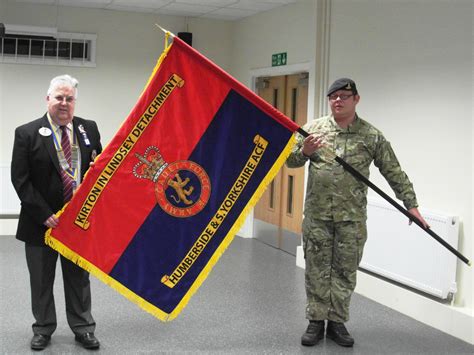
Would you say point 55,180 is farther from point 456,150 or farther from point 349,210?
point 456,150

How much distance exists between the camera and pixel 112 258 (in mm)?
3584

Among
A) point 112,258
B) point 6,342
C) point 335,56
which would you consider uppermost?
point 335,56

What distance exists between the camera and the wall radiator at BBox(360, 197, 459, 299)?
4574 millimetres

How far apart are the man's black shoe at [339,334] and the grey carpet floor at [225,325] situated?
0.04 meters

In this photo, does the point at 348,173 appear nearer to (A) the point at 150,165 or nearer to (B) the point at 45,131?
(A) the point at 150,165

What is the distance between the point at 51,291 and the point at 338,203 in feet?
5.47

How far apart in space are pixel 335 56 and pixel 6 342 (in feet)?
12.0

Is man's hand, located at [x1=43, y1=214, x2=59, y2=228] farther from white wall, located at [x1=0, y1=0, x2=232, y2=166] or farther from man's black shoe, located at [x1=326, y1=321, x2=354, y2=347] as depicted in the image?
white wall, located at [x1=0, y1=0, x2=232, y2=166]

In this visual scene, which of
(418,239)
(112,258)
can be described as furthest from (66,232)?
(418,239)

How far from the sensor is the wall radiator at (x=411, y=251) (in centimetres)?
457

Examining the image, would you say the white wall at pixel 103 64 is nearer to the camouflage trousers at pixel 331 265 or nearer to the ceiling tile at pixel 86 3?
the ceiling tile at pixel 86 3

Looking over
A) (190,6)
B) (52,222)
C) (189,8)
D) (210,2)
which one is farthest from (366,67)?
(52,222)

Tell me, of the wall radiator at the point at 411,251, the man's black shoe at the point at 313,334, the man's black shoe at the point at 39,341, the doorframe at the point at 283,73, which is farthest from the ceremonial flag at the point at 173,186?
the doorframe at the point at 283,73

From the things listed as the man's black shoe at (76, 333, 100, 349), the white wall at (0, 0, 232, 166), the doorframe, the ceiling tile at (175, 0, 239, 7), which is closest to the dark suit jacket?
the man's black shoe at (76, 333, 100, 349)
